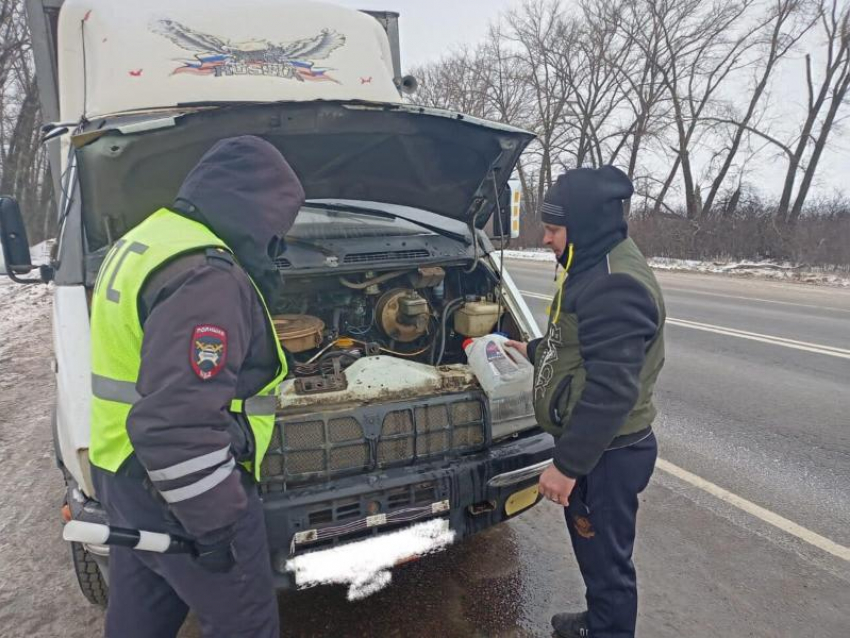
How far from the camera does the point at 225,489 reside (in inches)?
59.2

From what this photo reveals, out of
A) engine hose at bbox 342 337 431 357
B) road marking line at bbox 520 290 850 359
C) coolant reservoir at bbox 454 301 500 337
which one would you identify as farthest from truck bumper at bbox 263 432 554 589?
road marking line at bbox 520 290 850 359

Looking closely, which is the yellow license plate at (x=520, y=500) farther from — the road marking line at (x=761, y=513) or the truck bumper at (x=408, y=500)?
the road marking line at (x=761, y=513)

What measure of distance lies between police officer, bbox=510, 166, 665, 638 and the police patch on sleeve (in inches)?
48.3

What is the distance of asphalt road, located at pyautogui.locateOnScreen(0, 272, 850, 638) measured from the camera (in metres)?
2.57

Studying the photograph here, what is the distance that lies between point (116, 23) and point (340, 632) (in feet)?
11.2

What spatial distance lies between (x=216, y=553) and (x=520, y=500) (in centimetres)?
150

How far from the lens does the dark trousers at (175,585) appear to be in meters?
1.63

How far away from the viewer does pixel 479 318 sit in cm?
324

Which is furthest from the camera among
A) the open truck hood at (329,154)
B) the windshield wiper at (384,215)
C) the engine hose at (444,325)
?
the windshield wiper at (384,215)

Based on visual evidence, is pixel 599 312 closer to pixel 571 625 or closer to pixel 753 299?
pixel 571 625

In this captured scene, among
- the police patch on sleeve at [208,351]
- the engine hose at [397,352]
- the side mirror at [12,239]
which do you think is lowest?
the engine hose at [397,352]

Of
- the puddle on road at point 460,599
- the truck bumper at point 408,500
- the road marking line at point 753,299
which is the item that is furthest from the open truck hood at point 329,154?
the road marking line at point 753,299

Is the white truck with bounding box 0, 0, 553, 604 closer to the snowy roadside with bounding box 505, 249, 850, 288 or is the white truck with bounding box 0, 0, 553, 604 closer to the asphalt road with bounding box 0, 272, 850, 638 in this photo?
the asphalt road with bounding box 0, 272, 850, 638

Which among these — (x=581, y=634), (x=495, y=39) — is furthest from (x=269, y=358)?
(x=495, y=39)
